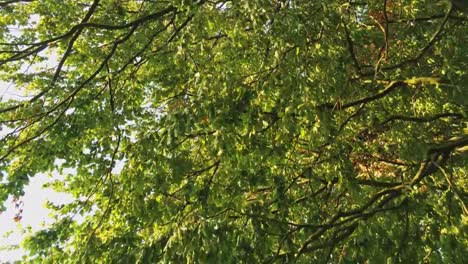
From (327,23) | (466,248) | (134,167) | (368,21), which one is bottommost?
(466,248)

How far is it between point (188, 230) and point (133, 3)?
8126 mm

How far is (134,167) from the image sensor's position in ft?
20.2

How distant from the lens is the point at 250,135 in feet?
18.3

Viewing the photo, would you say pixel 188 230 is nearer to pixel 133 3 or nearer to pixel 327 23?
pixel 327 23

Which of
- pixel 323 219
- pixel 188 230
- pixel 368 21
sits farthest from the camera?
pixel 368 21

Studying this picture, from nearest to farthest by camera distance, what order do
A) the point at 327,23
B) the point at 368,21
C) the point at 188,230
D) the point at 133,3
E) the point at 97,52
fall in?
the point at 188,230, the point at 327,23, the point at 368,21, the point at 97,52, the point at 133,3

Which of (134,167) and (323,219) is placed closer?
(134,167)

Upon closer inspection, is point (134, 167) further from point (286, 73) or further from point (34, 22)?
point (34, 22)

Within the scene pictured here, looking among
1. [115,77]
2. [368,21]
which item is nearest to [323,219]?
[368,21]

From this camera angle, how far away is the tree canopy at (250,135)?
507cm

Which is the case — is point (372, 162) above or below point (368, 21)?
below

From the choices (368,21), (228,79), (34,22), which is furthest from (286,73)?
(34,22)

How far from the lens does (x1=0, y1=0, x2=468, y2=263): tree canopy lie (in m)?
5.07

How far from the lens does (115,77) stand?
870cm
